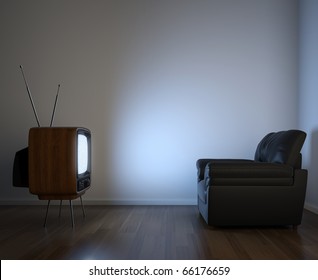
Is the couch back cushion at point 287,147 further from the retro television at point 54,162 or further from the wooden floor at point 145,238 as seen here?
the retro television at point 54,162

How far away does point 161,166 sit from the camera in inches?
157

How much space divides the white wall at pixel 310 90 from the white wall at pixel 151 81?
156 millimetres

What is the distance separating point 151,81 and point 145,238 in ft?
7.06

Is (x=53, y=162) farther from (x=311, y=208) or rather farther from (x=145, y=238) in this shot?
(x=311, y=208)

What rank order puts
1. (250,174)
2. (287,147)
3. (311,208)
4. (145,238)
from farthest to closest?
1. (311,208)
2. (287,147)
3. (250,174)
4. (145,238)

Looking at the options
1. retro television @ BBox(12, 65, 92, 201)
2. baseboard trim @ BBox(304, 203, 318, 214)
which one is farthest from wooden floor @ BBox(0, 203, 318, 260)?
retro television @ BBox(12, 65, 92, 201)

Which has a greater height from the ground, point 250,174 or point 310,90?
point 310,90

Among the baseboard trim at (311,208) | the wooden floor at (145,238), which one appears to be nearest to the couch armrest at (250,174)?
the wooden floor at (145,238)

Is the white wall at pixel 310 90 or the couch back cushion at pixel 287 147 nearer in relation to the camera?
the couch back cushion at pixel 287 147

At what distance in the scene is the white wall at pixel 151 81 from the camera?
3996 mm

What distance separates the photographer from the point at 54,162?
282 centimetres

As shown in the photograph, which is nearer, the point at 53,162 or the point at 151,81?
the point at 53,162

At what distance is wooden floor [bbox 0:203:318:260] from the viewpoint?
80.0 inches

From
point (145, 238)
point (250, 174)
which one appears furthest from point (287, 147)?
point (145, 238)
